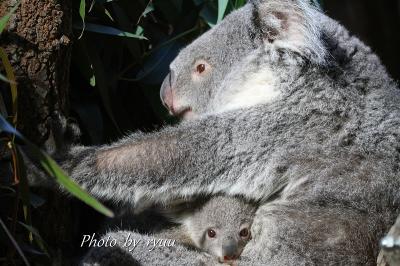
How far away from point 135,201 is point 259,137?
729 mm

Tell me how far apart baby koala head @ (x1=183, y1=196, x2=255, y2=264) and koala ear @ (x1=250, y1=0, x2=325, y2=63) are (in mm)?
906

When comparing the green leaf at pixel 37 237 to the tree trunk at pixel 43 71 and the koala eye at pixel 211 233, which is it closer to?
the tree trunk at pixel 43 71

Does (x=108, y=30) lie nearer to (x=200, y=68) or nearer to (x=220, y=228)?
(x=200, y=68)

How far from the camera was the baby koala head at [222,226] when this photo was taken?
3.74 meters

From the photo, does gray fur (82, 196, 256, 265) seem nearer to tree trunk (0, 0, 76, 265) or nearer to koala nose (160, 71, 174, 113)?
tree trunk (0, 0, 76, 265)

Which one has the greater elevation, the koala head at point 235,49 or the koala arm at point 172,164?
the koala head at point 235,49

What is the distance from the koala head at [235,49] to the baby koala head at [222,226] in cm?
59

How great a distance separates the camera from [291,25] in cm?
407

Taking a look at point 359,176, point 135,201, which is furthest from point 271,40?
point 135,201

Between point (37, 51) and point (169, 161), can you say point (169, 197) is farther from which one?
point (37, 51)

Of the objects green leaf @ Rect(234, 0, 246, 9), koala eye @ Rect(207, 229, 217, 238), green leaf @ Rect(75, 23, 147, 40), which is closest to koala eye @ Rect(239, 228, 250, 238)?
koala eye @ Rect(207, 229, 217, 238)

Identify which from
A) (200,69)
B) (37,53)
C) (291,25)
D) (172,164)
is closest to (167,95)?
(200,69)

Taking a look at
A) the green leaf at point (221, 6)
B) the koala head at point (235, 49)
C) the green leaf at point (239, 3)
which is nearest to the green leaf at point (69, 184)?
the koala head at point (235, 49)

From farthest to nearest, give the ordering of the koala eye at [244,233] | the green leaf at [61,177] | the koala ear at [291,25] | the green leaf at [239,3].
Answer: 1. the green leaf at [239,3]
2. the koala ear at [291,25]
3. the koala eye at [244,233]
4. the green leaf at [61,177]
